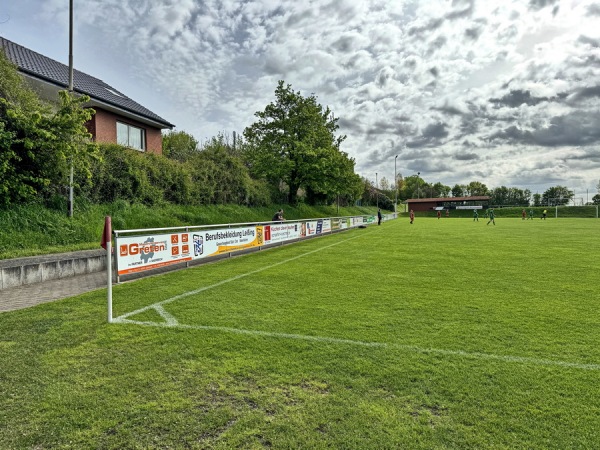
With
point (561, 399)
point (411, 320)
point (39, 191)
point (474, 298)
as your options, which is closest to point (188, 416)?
point (561, 399)

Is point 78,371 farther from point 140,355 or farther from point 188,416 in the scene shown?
point 188,416

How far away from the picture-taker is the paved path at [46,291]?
644 centimetres

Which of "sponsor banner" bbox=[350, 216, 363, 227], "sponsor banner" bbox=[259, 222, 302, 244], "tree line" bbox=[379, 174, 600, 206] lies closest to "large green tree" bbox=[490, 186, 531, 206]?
"tree line" bbox=[379, 174, 600, 206]

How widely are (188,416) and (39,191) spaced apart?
12.4 m

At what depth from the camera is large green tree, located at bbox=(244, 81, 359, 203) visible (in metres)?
29.1

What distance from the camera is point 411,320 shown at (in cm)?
514

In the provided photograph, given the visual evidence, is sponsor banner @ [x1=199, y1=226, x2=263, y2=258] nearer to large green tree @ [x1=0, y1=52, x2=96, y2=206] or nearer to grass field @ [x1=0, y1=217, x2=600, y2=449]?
grass field @ [x1=0, y1=217, x2=600, y2=449]

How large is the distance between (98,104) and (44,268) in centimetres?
1338

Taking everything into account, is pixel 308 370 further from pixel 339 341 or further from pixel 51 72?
pixel 51 72

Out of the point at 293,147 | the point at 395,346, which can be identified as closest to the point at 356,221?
the point at 293,147

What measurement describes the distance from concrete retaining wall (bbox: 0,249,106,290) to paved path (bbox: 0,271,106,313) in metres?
0.15

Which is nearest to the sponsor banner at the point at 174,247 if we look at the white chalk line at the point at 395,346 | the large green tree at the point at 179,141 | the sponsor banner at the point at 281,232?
the sponsor banner at the point at 281,232

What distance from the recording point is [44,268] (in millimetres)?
8250

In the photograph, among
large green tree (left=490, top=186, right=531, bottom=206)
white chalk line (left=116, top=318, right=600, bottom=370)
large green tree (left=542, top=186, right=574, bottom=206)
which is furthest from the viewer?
large green tree (left=490, top=186, right=531, bottom=206)
